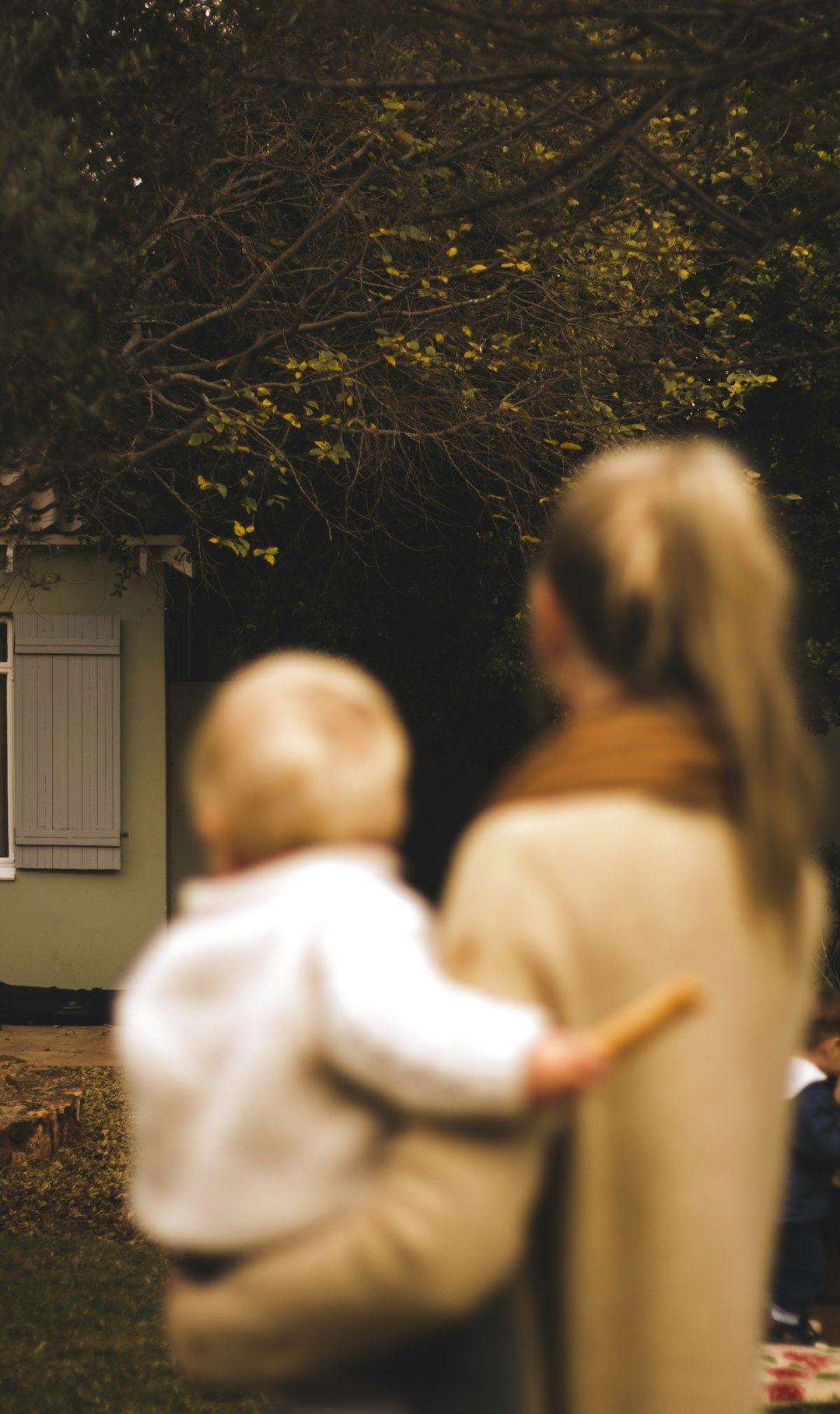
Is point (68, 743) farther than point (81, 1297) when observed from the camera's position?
Yes

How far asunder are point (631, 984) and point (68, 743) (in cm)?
1088

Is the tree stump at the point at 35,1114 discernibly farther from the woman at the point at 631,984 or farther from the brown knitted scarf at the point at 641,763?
the brown knitted scarf at the point at 641,763

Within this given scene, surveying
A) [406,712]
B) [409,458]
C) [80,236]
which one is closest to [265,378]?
[409,458]

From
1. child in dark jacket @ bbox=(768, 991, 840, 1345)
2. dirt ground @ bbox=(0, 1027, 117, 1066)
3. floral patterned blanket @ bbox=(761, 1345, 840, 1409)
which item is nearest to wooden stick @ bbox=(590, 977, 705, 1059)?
floral patterned blanket @ bbox=(761, 1345, 840, 1409)

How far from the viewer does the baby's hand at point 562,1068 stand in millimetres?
1185

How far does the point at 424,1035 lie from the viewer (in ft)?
4.02

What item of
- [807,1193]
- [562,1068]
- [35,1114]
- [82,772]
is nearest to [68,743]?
[82,772]

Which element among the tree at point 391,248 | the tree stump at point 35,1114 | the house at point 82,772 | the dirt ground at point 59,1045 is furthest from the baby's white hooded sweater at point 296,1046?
the house at point 82,772

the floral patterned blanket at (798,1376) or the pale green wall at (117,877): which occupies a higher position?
the pale green wall at (117,877)

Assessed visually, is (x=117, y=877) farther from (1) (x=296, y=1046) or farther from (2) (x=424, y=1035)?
(2) (x=424, y=1035)

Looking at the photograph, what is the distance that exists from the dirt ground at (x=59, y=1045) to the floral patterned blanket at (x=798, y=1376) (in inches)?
251

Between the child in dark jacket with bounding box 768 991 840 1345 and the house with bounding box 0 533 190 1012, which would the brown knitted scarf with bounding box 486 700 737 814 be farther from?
the house with bounding box 0 533 190 1012

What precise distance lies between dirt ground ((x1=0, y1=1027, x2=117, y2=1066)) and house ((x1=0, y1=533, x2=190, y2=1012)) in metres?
0.56

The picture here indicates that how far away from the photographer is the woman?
1233 mm
